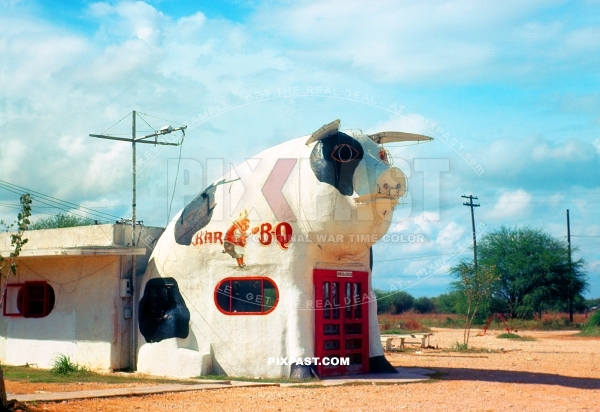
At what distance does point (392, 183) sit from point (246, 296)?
3959 mm

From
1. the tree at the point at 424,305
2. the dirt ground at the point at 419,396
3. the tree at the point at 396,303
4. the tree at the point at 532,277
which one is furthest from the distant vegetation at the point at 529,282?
the dirt ground at the point at 419,396

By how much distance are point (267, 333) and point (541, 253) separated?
43.8 metres

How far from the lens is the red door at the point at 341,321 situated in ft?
56.0

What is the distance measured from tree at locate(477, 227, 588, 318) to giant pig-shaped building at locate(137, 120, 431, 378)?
38996 mm

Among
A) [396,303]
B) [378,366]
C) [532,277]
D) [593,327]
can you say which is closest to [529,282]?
[532,277]

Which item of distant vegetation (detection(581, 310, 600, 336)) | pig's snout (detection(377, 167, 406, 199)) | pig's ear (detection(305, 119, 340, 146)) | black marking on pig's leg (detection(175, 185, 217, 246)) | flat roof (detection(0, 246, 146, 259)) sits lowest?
distant vegetation (detection(581, 310, 600, 336))

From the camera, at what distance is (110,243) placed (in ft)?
62.7

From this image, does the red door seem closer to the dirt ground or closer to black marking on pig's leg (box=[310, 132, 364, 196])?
the dirt ground

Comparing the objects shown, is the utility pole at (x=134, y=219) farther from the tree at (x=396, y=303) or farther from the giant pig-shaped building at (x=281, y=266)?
the tree at (x=396, y=303)

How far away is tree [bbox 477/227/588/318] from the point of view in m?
55.2

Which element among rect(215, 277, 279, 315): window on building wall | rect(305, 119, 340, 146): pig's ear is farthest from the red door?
rect(305, 119, 340, 146): pig's ear

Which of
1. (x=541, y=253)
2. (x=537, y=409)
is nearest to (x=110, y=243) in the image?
(x=537, y=409)

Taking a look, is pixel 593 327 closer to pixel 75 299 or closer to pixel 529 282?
pixel 529 282

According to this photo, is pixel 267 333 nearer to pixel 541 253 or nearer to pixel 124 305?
pixel 124 305
